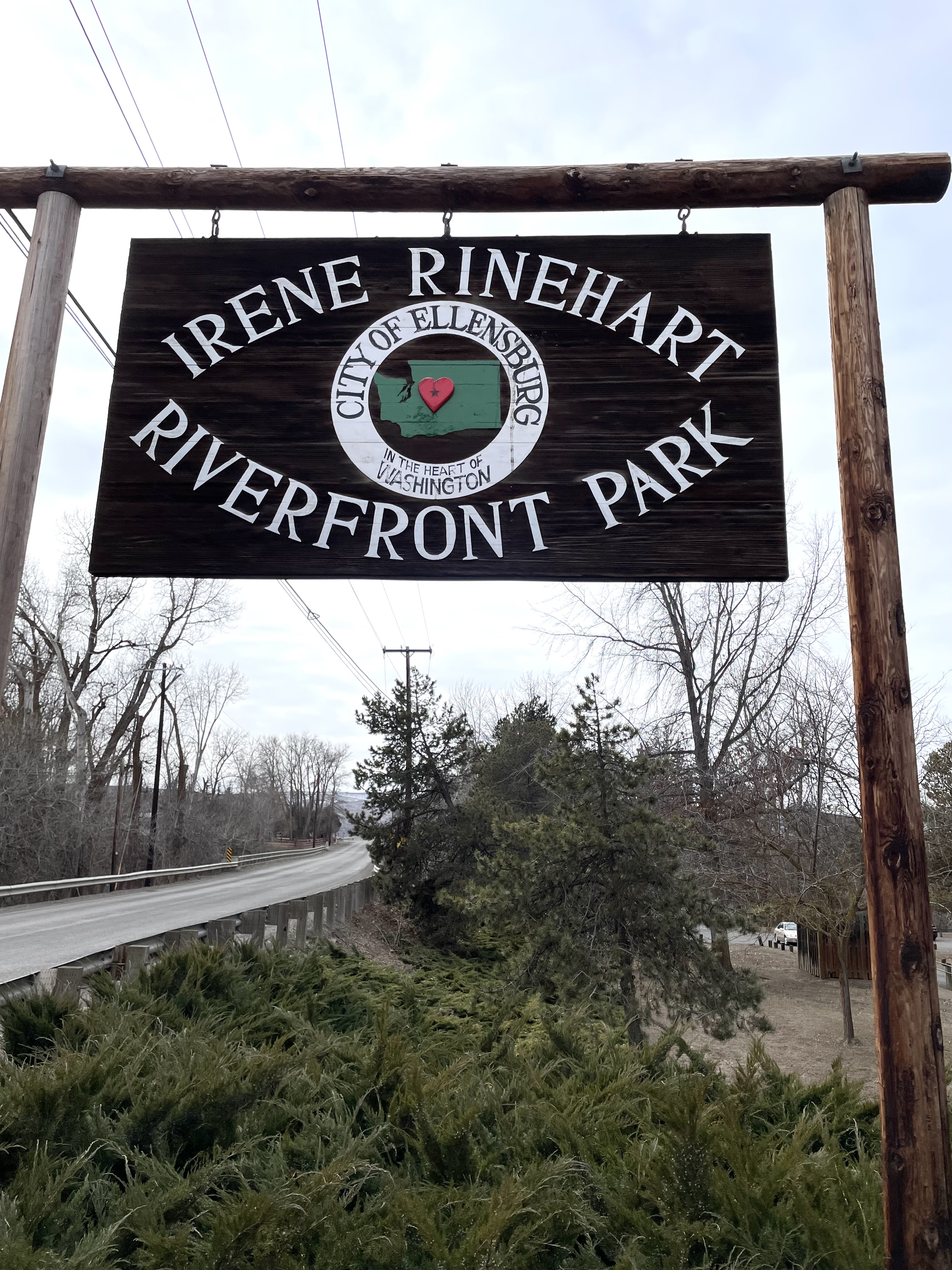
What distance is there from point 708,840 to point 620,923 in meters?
1.83

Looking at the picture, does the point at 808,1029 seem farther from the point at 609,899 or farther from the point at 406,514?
the point at 406,514

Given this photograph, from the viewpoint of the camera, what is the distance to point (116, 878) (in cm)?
2212

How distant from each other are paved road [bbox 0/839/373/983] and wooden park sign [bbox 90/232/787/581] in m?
5.34

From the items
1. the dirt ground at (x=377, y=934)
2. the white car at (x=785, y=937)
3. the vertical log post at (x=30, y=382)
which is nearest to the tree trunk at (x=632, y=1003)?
the dirt ground at (x=377, y=934)

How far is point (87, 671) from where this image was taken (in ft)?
104

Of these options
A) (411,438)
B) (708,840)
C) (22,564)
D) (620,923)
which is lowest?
(620,923)

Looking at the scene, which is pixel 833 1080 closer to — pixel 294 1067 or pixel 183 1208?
pixel 294 1067

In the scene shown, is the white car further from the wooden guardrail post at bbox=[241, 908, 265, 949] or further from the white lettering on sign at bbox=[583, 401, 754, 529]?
the white lettering on sign at bbox=[583, 401, 754, 529]

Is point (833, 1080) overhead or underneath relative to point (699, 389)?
underneath

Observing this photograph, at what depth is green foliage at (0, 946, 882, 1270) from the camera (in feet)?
8.62

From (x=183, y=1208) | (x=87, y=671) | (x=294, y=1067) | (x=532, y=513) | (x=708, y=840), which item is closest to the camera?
(x=183, y=1208)

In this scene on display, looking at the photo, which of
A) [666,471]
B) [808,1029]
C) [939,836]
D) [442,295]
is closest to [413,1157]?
[666,471]

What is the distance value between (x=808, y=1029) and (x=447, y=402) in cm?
1996

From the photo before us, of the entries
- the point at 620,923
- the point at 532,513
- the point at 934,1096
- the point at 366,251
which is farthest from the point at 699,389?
the point at 620,923
